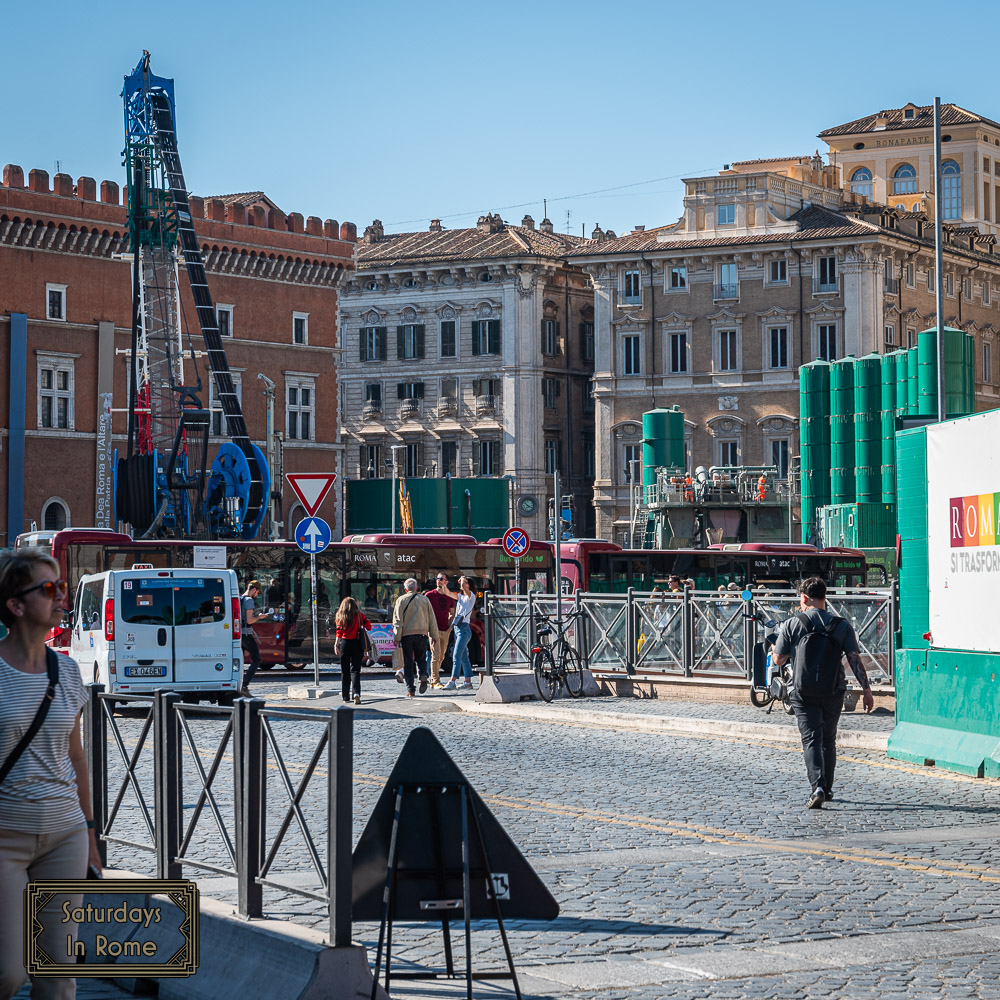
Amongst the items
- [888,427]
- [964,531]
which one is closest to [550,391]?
[888,427]

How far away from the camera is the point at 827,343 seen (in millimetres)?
75500

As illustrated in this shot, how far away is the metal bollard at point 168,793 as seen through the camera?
7934 mm

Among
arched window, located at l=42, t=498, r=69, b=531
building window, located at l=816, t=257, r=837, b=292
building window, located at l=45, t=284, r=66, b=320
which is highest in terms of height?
building window, located at l=816, t=257, r=837, b=292

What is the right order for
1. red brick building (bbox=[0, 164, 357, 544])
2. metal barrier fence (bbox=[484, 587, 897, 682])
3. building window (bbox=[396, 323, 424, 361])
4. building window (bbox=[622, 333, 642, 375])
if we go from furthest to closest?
building window (bbox=[396, 323, 424, 361]) → building window (bbox=[622, 333, 642, 375]) → red brick building (bbox=[0, 164, 357, 544]) → metal barrier fence (bbox=[484, 587, 897, 682])

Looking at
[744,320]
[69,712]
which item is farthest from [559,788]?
[744,320]

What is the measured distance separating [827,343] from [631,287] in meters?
10.0

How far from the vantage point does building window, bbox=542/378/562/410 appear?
82.8 metres

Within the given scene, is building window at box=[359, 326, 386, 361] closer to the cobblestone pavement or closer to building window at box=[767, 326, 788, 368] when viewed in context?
building window at box=[767, 326, 788, 368]

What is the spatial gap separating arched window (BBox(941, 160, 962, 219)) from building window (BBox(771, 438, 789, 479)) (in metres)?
25.5

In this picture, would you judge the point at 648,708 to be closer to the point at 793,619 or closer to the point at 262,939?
the point at 793,619

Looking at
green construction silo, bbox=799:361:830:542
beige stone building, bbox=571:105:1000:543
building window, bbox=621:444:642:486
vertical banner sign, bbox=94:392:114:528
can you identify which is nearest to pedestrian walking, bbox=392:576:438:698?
green construction silo, bbox=799:361:830:542

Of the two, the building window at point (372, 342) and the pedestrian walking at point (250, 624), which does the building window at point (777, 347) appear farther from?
the pedestrian walking at point (250, 624)

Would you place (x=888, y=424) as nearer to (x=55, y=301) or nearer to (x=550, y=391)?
(x=55, y=301)

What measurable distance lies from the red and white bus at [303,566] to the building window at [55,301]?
2345 cm
